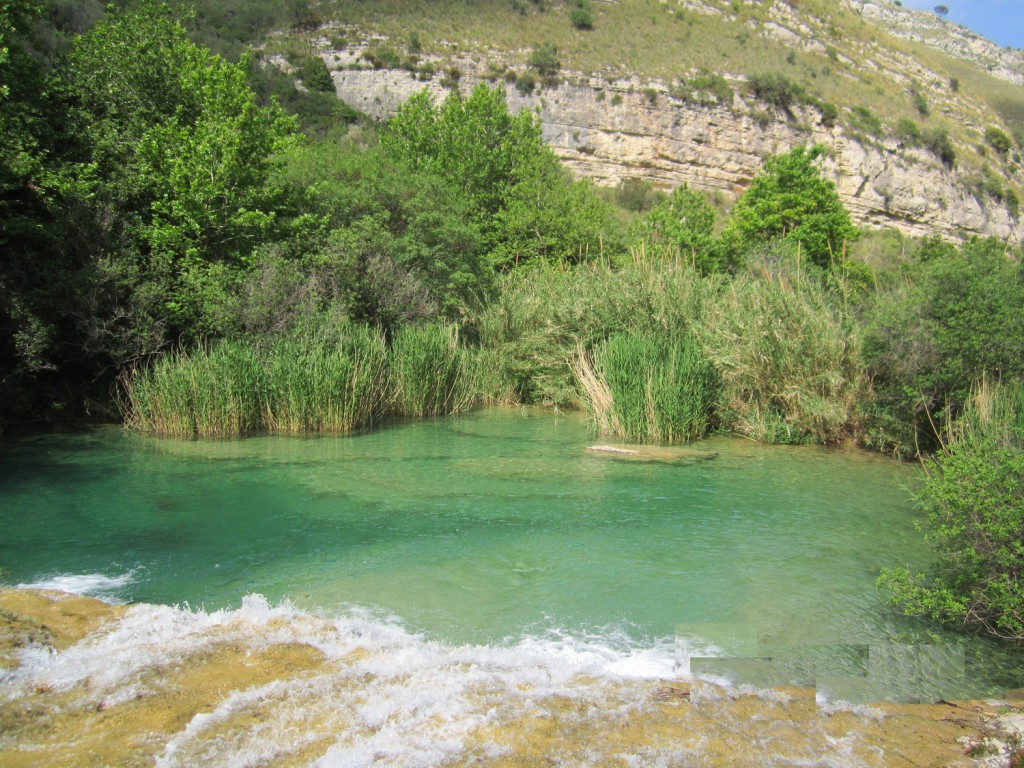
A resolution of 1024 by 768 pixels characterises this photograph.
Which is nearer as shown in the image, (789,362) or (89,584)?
(89,584)

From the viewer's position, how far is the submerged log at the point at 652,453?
1035 cm

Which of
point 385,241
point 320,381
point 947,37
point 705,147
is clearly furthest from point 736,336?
point 947,37

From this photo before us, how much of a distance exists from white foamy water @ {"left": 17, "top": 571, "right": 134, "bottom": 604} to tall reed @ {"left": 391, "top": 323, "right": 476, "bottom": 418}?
772 cm

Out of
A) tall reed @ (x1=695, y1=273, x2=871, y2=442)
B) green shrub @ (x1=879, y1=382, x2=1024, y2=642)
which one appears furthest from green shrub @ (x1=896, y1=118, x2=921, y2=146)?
green shrub @ (x1=879, y1=382, x2=1024, y2=642)

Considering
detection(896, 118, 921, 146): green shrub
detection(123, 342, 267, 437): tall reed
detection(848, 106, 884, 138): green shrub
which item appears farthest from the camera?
detection(896, 118, 921, 146): green shrub

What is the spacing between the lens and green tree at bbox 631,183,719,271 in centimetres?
2314

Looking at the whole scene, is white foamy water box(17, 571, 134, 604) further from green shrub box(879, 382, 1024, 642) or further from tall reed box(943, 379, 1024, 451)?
tall reed box(943, 379, 1024, 451)

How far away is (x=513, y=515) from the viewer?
7797 millimetres

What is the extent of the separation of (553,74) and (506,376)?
117 ft

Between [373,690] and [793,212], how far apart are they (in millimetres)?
23119

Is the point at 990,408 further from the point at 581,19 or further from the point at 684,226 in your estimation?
the point at 581,19

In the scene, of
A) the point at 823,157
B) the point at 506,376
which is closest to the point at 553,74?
the point at 823,157

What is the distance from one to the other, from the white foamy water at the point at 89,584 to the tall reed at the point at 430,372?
25.3ft

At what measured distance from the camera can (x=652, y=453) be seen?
10555 mm
